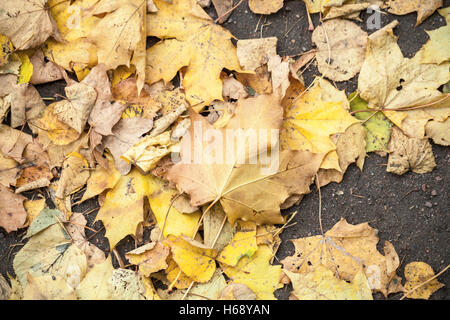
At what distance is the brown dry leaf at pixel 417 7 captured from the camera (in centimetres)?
175

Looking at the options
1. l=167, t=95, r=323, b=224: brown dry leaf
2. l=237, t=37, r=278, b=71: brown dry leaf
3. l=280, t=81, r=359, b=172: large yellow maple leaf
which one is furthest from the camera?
l=237, t=37, r=278, b=71: brown dry leaf

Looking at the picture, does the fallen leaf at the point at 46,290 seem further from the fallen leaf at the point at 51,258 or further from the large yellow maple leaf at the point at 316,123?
the large yellow maple leaf at the point at 316,123

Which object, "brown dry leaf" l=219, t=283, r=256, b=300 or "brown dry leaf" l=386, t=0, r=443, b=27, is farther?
"brown dry leaf" l=386, t=0, r=443, b=27

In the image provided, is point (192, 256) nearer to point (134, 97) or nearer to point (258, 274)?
point (258, 274)

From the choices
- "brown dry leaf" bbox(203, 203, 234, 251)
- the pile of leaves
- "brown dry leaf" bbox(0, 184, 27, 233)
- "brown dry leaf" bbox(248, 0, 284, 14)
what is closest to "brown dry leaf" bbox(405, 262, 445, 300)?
the pile of leaves

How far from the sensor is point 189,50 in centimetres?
171

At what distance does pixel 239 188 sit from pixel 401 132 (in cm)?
72

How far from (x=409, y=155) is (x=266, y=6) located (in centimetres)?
88

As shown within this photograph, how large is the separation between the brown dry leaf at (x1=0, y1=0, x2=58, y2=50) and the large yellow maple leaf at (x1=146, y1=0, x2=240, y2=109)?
44cm

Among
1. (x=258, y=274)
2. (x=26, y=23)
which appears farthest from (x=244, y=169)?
(x=26, y=23)

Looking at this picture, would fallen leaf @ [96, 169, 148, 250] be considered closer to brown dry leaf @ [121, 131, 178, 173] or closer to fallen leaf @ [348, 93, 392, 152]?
brown dry leaf @ [121, 131, 178, 173]

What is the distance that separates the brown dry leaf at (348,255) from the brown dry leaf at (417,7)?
3.02 ft

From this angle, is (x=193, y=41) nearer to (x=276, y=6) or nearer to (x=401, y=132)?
(x=276, y=6)

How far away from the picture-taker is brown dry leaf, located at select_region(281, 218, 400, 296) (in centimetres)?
165
